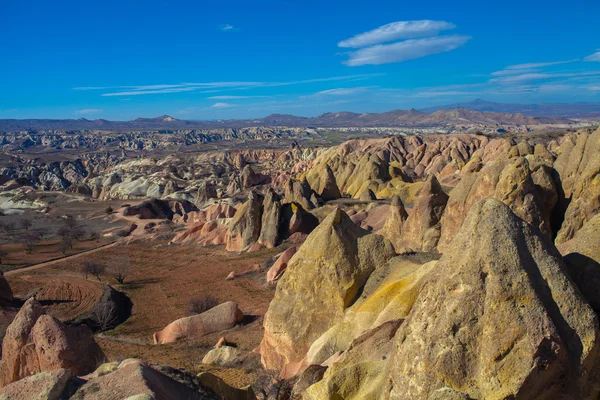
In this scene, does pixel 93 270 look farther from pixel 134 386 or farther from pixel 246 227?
pixel 134 386

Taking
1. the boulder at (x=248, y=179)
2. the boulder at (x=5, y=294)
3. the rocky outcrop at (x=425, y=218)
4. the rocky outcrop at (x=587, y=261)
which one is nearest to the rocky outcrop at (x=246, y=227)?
the boulder at (x=5, y=294)

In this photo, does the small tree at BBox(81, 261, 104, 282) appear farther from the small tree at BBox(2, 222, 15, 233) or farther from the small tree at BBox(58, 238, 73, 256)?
the small tree at BBox(2, 222, 15, 233)

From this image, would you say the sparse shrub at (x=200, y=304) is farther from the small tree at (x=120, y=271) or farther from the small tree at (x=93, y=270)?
the small tree at (x=93, y=270)

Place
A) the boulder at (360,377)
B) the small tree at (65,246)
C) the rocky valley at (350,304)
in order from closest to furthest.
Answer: the rocky valley at (350,304) → the boulder at (360,377) → the small tree at (65,246)

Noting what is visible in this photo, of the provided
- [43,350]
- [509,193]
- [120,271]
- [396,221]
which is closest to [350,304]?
[509,193]

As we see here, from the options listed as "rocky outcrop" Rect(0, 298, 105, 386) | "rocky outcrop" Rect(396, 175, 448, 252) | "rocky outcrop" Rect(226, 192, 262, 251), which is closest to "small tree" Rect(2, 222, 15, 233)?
"rocky outcrop" Rect(226, 192, 262, 251)

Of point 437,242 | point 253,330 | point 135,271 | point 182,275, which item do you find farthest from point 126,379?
point 135,271

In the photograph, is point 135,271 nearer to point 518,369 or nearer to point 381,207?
point 381,207
